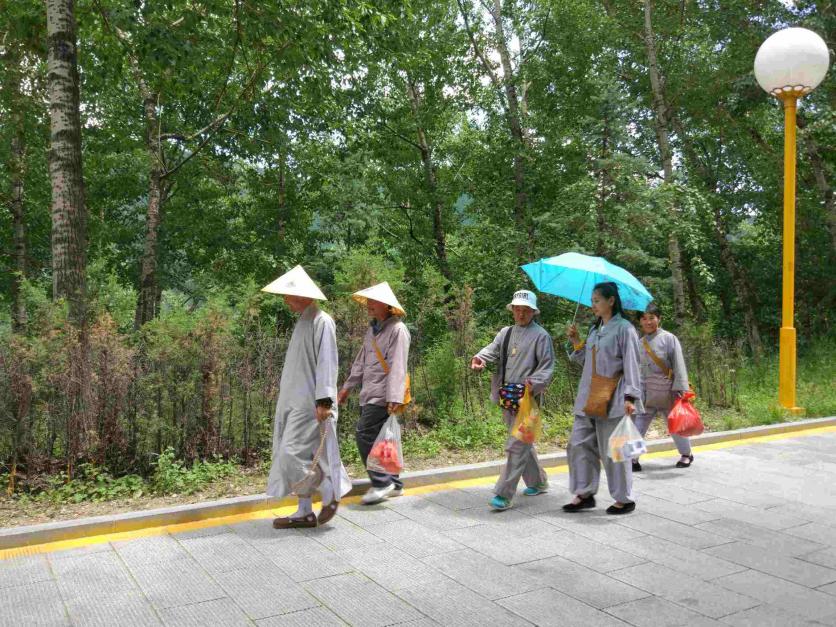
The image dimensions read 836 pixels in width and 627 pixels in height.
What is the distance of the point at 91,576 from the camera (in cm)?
426

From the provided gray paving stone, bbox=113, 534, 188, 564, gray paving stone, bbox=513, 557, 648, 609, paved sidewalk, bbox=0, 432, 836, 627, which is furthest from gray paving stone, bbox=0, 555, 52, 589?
gray paving stone, bbox=513, 557, 648, 609

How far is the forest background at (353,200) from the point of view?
21.8 feet

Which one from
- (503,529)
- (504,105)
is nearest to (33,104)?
(504,105)

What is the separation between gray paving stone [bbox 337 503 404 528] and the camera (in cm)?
549

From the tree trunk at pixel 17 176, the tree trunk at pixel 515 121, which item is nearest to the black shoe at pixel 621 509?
the tree trunk at pixel 515 121

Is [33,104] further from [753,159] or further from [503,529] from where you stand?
[753,159]

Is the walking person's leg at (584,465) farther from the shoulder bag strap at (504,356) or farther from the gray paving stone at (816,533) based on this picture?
the gray paving stone at (816,533)

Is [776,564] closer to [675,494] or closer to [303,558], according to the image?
[675,494]

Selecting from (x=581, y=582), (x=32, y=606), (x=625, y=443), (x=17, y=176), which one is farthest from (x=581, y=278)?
(x=17, y=176)

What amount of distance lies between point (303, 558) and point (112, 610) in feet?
4.03

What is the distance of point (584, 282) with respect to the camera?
253 inches

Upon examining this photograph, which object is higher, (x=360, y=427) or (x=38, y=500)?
(x=360, y=427)

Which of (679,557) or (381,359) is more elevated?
(381,359)

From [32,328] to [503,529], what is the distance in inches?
185
